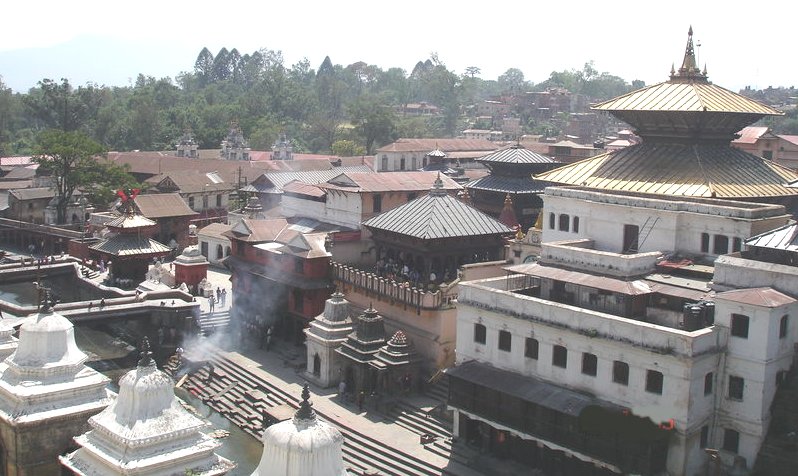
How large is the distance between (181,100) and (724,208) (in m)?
150

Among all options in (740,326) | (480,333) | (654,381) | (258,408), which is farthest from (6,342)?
(740,326)

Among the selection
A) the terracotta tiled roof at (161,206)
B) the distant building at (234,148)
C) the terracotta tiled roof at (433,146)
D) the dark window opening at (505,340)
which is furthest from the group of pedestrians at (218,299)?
the distant building at (234,148)

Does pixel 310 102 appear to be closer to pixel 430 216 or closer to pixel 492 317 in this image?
pixel 430 216

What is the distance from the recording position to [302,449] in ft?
56.6

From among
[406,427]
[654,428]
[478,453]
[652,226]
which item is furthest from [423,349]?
[654,428]

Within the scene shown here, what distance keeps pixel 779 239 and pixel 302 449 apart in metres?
18.1

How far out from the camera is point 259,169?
290 ft

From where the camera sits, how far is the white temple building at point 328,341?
124ft

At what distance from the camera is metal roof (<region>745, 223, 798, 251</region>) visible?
92.6 ft

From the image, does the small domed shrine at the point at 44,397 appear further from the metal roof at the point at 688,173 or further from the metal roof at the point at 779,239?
the metal roof at the point at 688,173

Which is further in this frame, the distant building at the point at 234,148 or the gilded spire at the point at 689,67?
the distant building at the point at 234,148

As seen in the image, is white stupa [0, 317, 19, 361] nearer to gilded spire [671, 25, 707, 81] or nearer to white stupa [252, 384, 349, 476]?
white stupa [252, 384, 349, 476]

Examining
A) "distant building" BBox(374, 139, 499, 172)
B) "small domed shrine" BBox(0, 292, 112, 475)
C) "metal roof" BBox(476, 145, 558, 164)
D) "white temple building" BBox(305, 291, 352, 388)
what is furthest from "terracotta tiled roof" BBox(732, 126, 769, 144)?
"small domed shrine" BBox(0, 292, 112, 475)

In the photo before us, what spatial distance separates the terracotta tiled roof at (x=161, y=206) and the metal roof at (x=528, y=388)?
38.4m
